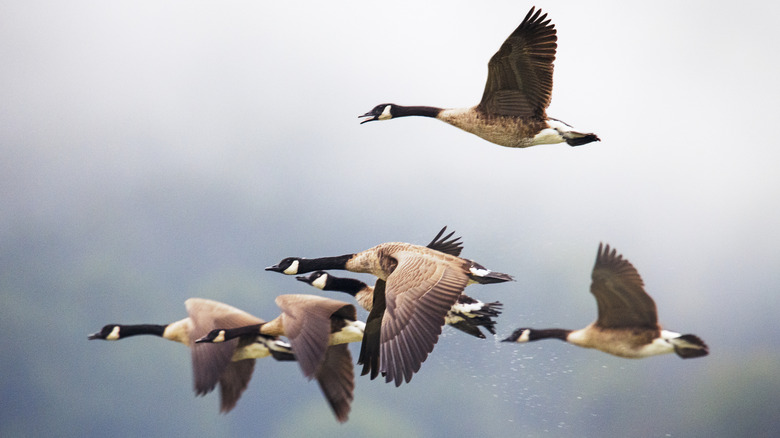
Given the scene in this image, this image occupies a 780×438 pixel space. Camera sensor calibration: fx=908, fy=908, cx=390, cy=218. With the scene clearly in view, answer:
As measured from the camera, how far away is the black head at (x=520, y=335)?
717 cm

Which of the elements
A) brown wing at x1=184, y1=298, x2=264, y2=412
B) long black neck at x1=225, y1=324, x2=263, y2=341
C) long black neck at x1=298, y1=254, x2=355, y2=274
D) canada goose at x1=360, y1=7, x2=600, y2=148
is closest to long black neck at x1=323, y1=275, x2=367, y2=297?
long black neck at x1=298, y1=254, x2=355, y2=274

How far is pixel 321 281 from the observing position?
809 centimetres

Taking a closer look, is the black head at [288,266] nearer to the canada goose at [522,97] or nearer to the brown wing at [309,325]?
the brown wing at [309,325]

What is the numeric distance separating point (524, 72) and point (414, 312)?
210cm

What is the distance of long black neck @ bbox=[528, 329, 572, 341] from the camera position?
6.86 meters

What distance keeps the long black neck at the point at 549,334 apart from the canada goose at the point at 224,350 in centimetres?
194

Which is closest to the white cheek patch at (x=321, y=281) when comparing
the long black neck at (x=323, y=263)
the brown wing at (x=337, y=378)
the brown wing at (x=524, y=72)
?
the long black neck at (x=323, y=263)

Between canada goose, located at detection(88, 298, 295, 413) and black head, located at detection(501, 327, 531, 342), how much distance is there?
1782 millimetres

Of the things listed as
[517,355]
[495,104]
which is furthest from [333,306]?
[517,355]

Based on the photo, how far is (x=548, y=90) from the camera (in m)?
6.66

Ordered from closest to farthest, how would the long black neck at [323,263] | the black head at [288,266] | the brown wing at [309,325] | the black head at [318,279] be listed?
the brown wing at [309,325] < the long black neck at [323,263] < the black head at [288,266] < the black head at [318,279]

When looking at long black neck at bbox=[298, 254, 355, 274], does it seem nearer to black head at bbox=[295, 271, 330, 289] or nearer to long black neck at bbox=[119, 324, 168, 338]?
black head at bbox=[295, 271, 330, 289]

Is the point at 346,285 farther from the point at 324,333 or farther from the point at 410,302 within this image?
the point at 410,302

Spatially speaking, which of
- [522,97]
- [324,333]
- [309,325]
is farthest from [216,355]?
[522,97]
